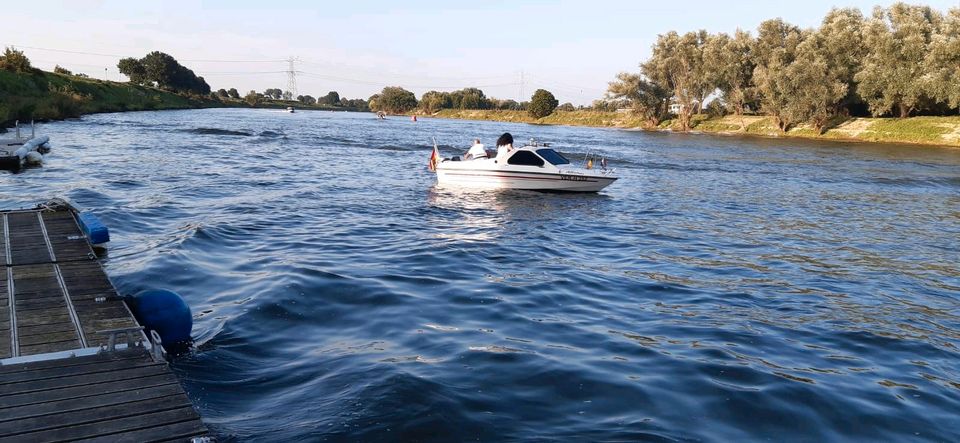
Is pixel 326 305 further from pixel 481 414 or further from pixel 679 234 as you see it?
pixel 679 234

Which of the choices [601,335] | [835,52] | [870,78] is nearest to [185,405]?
[601,335]

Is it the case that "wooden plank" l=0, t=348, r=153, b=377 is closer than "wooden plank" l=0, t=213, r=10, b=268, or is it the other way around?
"wooden plank" l=0, t=348, r=153, b=377

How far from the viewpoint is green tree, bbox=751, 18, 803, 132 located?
71750 millimetres

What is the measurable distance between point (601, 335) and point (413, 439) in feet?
14.1

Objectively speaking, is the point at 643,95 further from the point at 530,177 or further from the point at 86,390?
the point at 86,390

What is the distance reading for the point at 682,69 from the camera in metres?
93.5

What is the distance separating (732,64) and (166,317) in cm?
8444

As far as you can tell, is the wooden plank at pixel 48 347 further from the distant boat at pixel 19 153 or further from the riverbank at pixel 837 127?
the riverbank at pixel 837 127

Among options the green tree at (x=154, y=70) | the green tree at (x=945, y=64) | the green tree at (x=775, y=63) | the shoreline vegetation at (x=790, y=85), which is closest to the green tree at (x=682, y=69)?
the shoreline vegetation at (x=790, y=85)

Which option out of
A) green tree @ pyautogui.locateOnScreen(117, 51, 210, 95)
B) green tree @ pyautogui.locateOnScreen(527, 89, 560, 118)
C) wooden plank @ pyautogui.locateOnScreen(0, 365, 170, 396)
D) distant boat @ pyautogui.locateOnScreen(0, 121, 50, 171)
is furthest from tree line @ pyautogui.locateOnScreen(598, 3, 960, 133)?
green tree @ pyautogui.locateOnScreen(117, 51, 210, 95)

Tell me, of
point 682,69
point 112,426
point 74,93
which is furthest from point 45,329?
point 682,69

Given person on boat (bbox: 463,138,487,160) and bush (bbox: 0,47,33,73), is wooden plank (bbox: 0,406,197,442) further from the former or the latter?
bush (bbox: 0,47,33,73)

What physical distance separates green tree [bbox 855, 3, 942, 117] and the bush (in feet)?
263

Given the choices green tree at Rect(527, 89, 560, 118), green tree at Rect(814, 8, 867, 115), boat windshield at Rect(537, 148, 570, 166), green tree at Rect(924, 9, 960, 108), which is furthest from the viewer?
green tree at Rect(527, 89, 560, 118)
